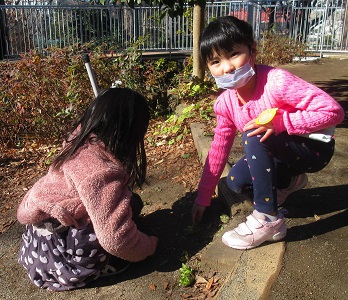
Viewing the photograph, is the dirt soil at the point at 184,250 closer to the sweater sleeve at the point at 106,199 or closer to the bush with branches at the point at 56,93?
the sweater sleeve at the point at 106,199

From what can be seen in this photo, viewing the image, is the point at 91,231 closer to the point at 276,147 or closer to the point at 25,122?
the point at 276,147

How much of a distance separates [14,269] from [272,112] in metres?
1.81

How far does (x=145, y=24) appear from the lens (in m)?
11.2

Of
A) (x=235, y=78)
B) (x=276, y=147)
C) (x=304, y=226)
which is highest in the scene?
(x=235, y=78)

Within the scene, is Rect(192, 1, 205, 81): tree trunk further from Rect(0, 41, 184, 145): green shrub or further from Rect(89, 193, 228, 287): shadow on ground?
Rect(89, 193, 228, 287): shadow on ground

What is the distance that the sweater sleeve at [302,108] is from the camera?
194 centimetres

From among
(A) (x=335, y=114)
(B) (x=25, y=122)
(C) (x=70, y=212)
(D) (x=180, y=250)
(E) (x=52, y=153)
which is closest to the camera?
(A) (x=335, y=114)

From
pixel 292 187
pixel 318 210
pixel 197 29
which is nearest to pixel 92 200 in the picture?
pixel 292 187

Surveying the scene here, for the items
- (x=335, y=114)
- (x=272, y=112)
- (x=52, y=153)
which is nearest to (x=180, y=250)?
(x=272, y=112)

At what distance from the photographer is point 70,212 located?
6.77ft

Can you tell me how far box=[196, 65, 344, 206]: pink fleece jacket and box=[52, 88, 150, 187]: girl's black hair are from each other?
475mm

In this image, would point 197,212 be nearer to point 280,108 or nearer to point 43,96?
point 280,108

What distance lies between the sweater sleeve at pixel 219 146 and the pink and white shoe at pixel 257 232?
386 mm

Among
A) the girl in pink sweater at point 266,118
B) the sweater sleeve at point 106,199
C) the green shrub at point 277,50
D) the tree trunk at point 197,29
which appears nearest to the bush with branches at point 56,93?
the tree trunk at point 197,29
